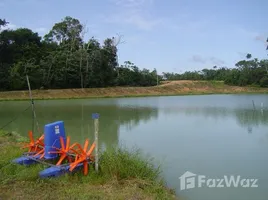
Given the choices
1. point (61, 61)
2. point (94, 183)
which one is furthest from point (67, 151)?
point (61, 61)

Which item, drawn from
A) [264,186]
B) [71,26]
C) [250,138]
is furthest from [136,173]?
[71,26]

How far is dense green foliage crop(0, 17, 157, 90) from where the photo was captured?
96.6 ft

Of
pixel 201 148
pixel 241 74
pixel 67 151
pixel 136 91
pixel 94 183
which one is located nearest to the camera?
pixel 94 183

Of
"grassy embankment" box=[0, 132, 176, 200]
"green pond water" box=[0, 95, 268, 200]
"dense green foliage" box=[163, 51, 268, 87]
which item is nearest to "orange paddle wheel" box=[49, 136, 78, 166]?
"grassy embankment" box=[0, 132, 176, 200]

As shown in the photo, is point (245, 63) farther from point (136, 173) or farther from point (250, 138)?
point (136, 173)

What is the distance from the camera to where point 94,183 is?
4012mm

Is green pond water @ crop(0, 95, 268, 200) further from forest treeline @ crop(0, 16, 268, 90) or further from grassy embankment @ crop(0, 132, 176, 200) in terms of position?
forest treeline @ crop(0, 16, 268, 90)

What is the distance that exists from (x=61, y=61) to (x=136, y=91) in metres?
9.46

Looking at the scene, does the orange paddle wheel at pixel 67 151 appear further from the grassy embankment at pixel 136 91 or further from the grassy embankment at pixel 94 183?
the grassy embankment at pixel 136 91

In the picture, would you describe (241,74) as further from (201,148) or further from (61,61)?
(201,148)

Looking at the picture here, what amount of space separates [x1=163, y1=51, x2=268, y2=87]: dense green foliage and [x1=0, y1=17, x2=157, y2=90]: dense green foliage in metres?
19.3

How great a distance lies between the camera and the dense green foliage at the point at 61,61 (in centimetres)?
2943

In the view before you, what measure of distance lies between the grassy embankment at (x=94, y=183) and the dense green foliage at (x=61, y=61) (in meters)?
26.0

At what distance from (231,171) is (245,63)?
177 ft
